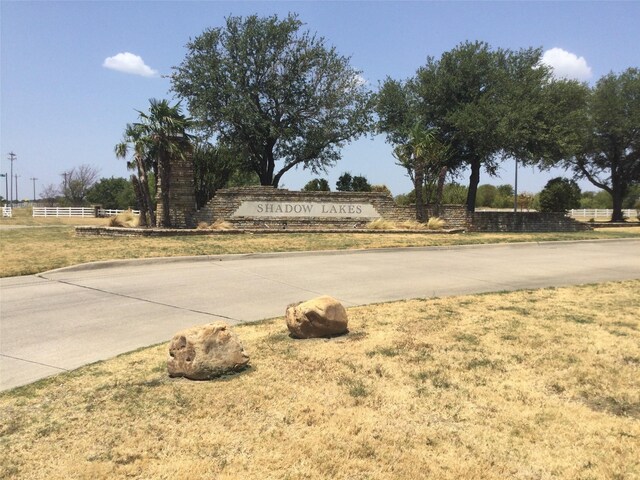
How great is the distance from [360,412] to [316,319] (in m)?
2.02

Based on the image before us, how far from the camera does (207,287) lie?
9.98m

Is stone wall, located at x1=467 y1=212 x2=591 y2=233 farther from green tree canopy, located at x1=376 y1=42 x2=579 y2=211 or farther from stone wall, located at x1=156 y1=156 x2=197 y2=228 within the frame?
stone wall, located at x1=156 y1=156 x2=197 y2=228

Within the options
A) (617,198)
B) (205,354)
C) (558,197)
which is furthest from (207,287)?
(617,198)

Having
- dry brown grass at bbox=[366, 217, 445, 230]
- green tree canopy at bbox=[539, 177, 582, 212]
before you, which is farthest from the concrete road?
green tree canopy at bbox=[539, 177, 582, 212]

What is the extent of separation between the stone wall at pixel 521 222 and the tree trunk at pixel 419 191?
270 cm

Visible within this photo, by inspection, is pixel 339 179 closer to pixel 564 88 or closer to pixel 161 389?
pixel 564 88

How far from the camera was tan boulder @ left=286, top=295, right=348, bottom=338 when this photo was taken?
612 cm

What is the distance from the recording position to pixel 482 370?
16.6 ft

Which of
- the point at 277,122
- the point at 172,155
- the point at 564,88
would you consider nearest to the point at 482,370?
the point at 172,155

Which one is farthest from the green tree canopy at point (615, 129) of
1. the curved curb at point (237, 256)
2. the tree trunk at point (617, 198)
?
the curved curb at point (237, 256)

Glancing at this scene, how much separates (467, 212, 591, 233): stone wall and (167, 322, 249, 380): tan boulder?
2289 centimetres

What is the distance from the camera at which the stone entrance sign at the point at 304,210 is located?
22.9 m

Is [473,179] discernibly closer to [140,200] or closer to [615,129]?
[615,129]

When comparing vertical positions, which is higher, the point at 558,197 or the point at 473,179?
the point at 473,179
